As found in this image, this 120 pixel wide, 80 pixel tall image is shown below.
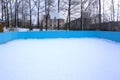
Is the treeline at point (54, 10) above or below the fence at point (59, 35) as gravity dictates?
above

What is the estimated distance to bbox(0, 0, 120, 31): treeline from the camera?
31.6 metres

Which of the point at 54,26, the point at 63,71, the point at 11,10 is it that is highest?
the point at 11,10

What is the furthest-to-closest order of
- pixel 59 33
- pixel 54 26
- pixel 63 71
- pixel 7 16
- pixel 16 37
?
pixel 54 26, pixel 7 16, pixel 59 33, pixel 16 37, pixel 63 71

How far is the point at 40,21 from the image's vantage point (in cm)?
3503

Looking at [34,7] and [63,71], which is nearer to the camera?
[63,71]

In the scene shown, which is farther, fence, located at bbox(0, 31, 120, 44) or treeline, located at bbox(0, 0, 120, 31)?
treeline, located at bbox(0, 0, 120, 31)

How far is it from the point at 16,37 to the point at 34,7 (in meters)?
16.1

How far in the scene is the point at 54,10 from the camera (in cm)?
3138

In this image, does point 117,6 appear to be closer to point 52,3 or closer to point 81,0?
point 81,0

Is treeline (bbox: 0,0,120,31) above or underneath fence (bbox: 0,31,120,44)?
above

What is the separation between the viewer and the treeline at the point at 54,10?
104ft

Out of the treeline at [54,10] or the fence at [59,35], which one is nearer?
the fence at [59,35]

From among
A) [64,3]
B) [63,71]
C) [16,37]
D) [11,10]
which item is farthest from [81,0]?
[63,71]

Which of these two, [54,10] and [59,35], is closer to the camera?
[59,35]
